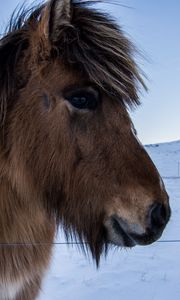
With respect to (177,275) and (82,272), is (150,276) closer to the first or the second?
(177,275)

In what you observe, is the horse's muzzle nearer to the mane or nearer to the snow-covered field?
the mane

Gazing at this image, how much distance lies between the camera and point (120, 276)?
14.6ft

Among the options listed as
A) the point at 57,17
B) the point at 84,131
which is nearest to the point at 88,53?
the point at 57,17

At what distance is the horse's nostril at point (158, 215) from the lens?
177 centimetres

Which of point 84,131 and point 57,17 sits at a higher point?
point 57,17

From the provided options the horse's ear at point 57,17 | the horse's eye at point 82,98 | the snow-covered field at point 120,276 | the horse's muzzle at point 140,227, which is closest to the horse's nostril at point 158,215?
the horse's muzzle at point 140,227

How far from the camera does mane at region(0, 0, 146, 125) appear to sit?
6.38 feet

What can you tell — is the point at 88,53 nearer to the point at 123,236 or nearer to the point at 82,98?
the point at 82,98

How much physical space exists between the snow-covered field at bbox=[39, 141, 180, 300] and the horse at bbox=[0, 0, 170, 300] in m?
1.46

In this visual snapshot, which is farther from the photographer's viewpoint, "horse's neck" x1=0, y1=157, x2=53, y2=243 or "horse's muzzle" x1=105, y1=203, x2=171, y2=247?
"horse's neck" x1=0, y1=157, x2=53, y2=243

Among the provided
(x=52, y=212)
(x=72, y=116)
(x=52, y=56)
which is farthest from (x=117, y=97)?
(x=52, y=212)

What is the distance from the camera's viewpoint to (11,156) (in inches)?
78.6

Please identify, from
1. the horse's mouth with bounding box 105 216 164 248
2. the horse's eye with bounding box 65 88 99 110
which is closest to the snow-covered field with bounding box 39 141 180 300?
the horse's mouth with bounding box 105 216 164 248

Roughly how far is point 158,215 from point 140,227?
9cm
